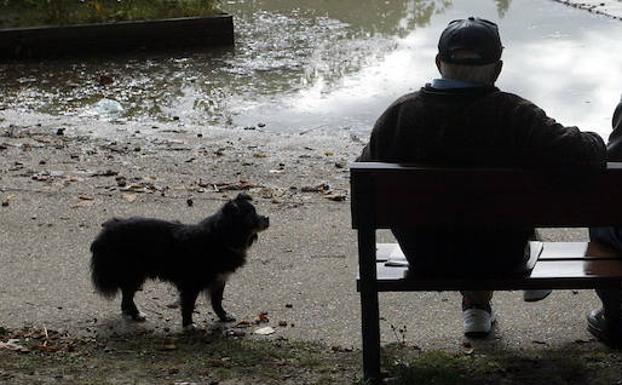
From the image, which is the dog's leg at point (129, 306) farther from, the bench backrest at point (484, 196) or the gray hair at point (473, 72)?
the gray hair at point (473, 72)

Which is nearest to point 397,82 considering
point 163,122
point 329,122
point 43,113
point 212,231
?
point 329,122

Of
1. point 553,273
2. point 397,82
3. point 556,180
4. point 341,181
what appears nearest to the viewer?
point 556,180

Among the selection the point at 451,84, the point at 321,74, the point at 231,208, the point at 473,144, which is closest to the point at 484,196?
the point at 473,144

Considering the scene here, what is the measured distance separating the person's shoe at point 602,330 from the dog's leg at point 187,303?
2.03m

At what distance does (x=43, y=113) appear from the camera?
11867 millimetres

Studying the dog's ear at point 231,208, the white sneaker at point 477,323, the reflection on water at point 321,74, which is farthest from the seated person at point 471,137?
the reflection on water at point 321,74

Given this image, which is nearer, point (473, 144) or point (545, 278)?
point (473, 144)

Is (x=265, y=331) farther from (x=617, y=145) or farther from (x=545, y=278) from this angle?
(x=617, y=145)

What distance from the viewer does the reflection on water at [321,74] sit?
38.8ft

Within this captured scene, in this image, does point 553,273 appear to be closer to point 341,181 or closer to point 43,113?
point 341,181

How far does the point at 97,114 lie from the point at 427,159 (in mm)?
7853

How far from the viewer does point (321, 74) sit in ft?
44.5

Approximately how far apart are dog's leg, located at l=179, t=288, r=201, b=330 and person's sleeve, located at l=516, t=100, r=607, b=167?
2175 mm

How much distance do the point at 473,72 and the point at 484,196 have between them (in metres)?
0.56
